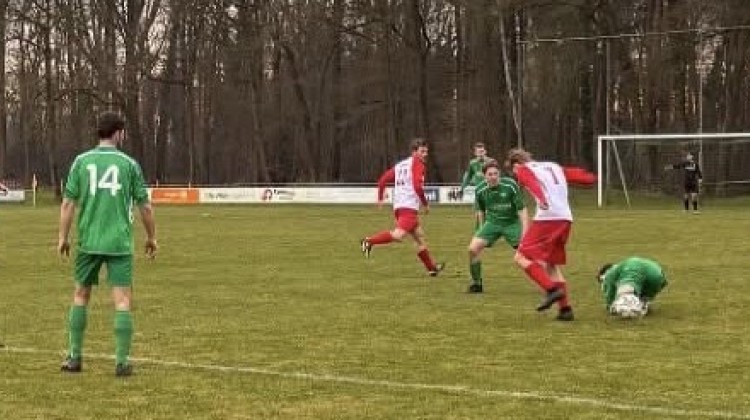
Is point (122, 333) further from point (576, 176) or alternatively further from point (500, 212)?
point (500, 212)

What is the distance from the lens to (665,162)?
43.8m

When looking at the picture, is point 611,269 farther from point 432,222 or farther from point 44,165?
point 44,165

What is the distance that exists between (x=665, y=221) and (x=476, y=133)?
26253 mm

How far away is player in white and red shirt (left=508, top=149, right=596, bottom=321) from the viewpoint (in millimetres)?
12305

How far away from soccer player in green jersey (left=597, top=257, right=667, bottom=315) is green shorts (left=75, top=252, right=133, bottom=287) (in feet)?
17.5

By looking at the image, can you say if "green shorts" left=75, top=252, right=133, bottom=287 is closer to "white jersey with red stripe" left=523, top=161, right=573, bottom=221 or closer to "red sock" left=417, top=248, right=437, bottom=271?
"white jersey with red stripe" left=523, top=161, right=573, bottom=221

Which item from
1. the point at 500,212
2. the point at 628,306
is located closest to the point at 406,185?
the point at 500,212

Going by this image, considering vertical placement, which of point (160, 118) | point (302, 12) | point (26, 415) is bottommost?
point (26, 415)

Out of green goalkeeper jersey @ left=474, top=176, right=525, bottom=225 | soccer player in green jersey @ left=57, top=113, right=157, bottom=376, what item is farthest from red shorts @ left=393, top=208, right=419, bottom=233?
soccer player in green jersey @ left=57, top=113, right=157, bottom=376

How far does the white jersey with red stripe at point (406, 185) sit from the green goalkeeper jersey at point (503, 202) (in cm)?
239

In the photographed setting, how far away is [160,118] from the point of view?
78062mm

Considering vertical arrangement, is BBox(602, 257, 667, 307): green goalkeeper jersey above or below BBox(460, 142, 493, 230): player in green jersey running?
below

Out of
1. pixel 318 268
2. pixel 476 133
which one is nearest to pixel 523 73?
pixel 476 133

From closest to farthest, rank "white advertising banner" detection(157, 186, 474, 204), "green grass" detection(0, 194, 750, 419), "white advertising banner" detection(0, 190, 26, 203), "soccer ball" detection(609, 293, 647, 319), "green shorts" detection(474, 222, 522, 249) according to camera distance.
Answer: "green grass" detection(0, 194, 750, 419), "soccer ball" detection(609, 293, 647, 319), "green shorts" detection(474, 222, 522, 249), "white advertising banner" detection(157, 186, 474, 204), "white advertising banner" detection(0, 190, 26, 203)
